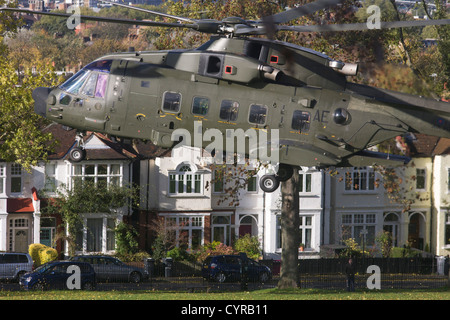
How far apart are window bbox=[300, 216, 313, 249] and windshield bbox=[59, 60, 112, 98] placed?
30.8 metres

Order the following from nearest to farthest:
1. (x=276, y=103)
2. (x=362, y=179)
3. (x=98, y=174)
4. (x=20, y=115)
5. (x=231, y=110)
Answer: (x=276, y=103), (x=231, y=110), (x=20, y=115), (x=98, y=174), (x=362, y=179)

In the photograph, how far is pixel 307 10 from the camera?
1847 cm

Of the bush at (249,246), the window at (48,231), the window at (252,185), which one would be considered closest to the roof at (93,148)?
the window at (48,231)

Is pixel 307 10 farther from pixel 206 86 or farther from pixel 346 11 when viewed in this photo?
pixel 346 11

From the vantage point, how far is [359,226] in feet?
176

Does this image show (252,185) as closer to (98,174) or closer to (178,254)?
(178,254)

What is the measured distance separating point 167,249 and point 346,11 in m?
20.6

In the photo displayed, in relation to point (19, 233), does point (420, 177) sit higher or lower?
higher

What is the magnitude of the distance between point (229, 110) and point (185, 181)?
29.6m

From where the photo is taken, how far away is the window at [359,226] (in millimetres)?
53156

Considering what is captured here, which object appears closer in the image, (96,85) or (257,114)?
(257,114)

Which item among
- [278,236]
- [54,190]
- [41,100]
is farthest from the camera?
[278,236]

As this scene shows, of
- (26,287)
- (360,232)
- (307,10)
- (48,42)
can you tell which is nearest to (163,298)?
(26,287)

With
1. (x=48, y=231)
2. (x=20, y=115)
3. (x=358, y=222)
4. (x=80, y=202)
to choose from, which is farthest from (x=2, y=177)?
(x=358, y=222)
